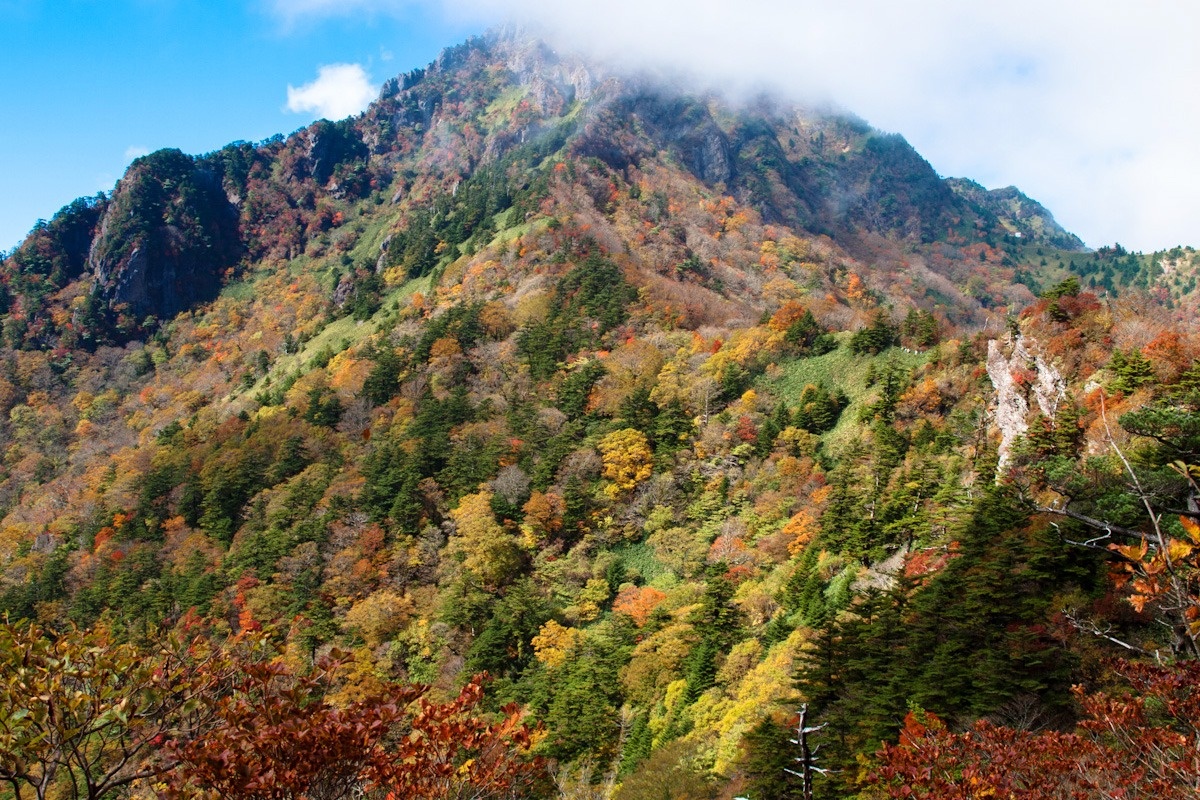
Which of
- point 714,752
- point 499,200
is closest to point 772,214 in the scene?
point 499,200

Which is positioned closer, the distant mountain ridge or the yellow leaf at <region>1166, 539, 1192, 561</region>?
the yellow leaf at <region>1166, 539, 1192, 561</region>

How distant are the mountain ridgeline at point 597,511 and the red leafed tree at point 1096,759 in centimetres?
10

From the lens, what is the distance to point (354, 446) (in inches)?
2518

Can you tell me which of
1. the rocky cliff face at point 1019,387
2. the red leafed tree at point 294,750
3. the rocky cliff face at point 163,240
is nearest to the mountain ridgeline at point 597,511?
the red leafed tree at point 294,750

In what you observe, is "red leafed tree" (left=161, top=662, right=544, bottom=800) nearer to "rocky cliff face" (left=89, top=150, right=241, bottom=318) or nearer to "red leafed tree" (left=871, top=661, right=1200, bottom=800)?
"red leafed tree" (left=871, top=661, right=1200, bottom=800)

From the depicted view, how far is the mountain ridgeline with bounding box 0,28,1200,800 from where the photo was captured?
825 cm

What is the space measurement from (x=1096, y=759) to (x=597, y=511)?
40.5 metres

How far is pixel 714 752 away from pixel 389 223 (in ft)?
421

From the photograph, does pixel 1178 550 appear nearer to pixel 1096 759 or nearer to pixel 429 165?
pixel 1096 759

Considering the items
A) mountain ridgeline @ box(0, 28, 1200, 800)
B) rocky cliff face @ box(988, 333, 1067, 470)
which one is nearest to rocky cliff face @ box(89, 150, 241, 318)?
mountain ridgeline @ box(0, 28, 1200, 800)

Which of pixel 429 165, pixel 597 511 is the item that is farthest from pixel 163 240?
pixel 597 511

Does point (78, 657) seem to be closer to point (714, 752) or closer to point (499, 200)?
point (714, 752)

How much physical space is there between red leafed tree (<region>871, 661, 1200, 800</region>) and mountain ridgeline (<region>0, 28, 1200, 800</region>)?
104 millimetres

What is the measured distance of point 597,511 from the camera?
48.5 meters
